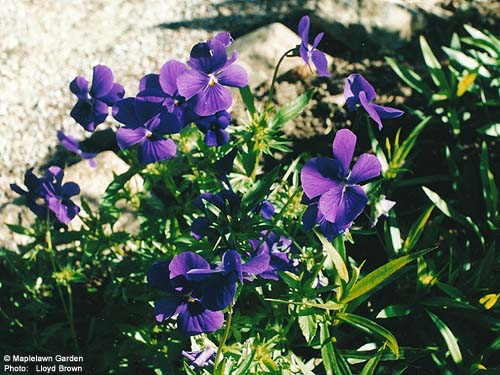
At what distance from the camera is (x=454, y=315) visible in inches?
97.0

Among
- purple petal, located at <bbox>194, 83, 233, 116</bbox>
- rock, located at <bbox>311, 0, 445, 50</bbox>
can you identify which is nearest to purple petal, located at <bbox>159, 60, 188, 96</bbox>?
purple petal, located at <bbox>194, 83, 233, 116</bbox>

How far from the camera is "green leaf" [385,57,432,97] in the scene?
126 inches

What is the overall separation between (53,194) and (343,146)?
1.33 m

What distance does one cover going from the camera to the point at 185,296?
1.69 metres

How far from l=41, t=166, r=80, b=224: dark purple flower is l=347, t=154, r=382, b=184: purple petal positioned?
1.25m

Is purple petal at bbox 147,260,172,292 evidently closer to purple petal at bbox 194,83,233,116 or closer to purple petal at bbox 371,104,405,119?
purple petal at bbox 194,83,233,116

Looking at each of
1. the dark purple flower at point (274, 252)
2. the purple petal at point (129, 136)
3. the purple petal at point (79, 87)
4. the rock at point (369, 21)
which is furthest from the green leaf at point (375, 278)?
the rock at point (369, 21)

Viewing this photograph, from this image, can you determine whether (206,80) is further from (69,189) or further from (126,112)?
(69,189)

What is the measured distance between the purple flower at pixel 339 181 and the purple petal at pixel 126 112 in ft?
2.10

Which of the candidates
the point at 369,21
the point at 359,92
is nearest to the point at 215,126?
the point at 359,92

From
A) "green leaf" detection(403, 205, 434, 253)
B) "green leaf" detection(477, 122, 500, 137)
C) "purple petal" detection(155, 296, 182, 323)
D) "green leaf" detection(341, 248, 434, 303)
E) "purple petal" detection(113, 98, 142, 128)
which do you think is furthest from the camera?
"green leaf" detection(477, 122, 500, 137)

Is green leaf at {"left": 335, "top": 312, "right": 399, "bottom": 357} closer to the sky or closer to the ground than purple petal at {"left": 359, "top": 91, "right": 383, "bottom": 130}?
closer to the ground

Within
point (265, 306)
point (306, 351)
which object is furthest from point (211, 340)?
point (306, 351)

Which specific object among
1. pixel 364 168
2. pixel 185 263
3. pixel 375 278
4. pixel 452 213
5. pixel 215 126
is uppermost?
pixel 364 168
